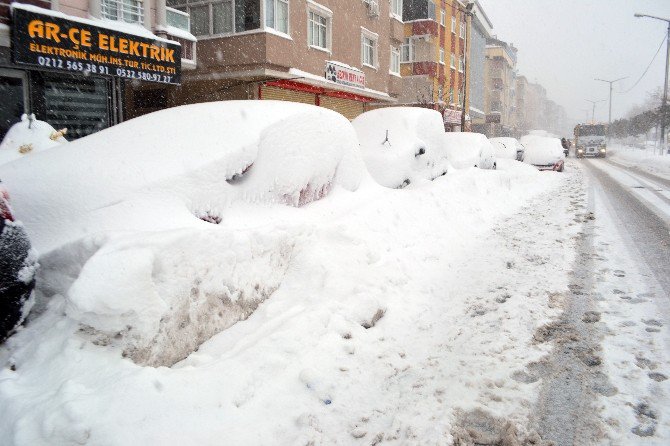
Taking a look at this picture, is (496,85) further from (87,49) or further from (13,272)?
(13,272)

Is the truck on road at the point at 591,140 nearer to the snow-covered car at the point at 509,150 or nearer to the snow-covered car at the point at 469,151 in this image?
the snow-covered car at the point at 509,150

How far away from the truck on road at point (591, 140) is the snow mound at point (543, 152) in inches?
802

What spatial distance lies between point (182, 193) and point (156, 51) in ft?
32.0

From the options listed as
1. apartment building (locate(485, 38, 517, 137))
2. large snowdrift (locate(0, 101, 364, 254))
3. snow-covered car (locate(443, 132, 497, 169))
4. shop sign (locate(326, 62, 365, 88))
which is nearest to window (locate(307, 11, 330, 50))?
shop sign (locate(326, 62, 365, 88))

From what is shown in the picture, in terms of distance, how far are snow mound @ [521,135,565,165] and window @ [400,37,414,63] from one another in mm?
14485

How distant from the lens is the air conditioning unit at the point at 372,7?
21.4 m

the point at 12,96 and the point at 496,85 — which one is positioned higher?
the point at 496,85

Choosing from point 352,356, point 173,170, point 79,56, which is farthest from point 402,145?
point 79,56

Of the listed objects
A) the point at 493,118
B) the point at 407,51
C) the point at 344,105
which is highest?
the point at 407,51

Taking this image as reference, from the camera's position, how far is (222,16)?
15.8 m

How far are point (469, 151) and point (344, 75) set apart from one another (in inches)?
304

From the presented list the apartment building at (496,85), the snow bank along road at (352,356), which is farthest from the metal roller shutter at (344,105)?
the apartment building at (496,85)

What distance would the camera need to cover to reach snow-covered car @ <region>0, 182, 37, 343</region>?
257 cm

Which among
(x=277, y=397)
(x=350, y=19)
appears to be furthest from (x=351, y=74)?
(x=277, y=397)
